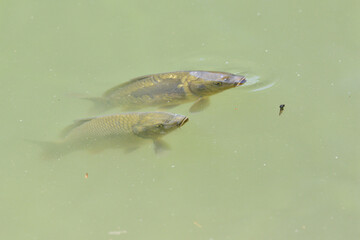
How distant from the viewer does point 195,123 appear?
3574mm

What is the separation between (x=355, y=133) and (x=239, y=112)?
0.96 m

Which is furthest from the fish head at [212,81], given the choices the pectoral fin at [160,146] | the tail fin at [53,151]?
the tail fin at [53,151]

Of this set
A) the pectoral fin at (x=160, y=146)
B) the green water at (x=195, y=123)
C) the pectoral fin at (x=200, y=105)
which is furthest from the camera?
the pectoral fin at (x=200, y=105)

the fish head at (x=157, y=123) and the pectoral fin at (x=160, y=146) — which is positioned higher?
the fish head at (x=157, y=123)

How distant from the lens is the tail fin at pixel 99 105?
11.9 feet

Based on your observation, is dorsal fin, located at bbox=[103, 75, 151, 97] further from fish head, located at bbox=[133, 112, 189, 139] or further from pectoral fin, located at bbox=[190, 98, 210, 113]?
pectoral fin, located at bbox=[190, 98, 210, 113]

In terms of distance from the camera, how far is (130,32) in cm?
397

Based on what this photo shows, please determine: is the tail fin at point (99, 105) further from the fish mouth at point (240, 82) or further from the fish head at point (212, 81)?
the fish mouth at point (240, 82)

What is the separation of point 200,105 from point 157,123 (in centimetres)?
47

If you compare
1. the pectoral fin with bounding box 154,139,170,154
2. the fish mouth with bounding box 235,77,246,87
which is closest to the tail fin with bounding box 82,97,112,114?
the pectoral fin with bounding box 154,139,170,154

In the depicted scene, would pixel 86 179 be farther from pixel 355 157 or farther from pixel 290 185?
pixel 355 157

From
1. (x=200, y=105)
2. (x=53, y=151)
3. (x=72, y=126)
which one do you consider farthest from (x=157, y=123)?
(x=53, y=151)

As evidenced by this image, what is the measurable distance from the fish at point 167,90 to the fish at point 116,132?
179mm

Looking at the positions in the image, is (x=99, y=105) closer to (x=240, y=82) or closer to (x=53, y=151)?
(x=53, y=151)
